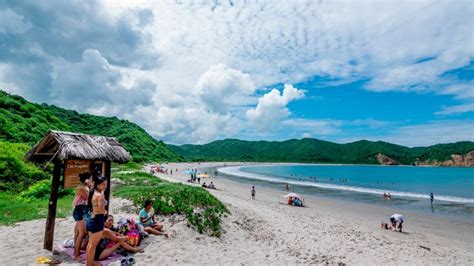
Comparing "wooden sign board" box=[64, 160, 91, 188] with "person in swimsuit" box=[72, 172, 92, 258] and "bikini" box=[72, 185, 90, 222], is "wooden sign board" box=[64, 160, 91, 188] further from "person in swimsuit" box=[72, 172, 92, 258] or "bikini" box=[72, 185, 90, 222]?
"bikini" box=[72, 185, 90, 222]

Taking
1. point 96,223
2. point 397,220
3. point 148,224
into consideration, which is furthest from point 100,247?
point 397,220

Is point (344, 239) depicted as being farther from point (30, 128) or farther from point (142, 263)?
point (30, 128)

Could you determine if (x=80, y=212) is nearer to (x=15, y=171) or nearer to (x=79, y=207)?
(x=79, y=207)

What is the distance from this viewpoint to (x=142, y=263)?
7367mm

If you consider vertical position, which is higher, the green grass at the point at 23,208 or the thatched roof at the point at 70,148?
the thatched roof at the point at 70,148

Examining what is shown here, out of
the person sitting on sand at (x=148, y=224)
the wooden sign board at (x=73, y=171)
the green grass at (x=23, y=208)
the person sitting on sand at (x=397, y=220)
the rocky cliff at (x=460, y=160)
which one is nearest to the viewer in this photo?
the wooden sign board at (x=73, y=171)

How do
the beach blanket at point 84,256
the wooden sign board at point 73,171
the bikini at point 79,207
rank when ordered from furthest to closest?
the wooden sign board at point 73,171, the beach blanket at point 84,256, the bikini at point 79,207

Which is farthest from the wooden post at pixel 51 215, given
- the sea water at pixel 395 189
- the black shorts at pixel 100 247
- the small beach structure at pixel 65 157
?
the sea water at pixel 395 189

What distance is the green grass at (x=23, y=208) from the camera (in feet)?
35.3

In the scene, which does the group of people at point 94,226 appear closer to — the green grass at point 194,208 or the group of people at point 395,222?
the green grass at point 194,208

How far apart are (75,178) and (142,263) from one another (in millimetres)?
2971

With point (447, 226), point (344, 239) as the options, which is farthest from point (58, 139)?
point (447, 226)

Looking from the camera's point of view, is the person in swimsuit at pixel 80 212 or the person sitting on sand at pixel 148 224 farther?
the person sitting on sand at pixel 148 224

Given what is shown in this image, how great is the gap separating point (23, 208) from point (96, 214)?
8.33 meters
